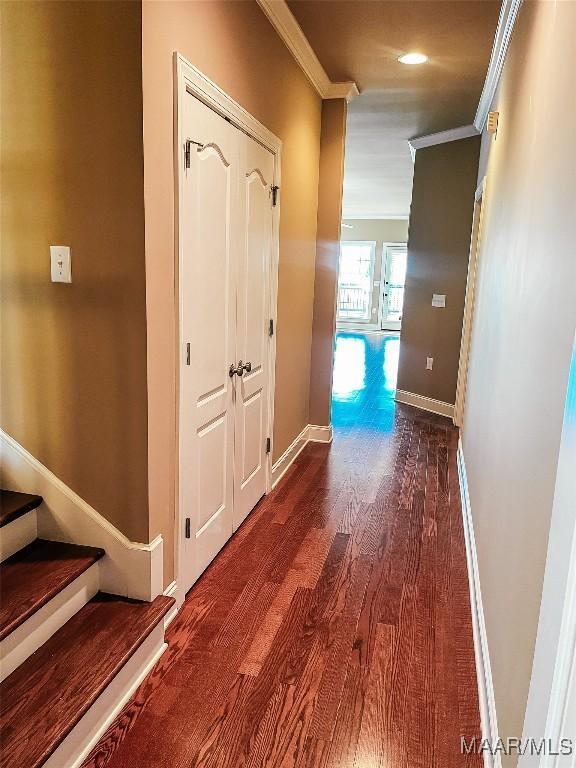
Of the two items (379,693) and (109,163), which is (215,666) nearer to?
(379,693)

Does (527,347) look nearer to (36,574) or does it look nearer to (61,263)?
(61,263)

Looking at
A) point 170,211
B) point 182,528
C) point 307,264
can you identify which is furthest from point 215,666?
point 307,264

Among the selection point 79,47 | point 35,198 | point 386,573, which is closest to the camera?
point 79,47

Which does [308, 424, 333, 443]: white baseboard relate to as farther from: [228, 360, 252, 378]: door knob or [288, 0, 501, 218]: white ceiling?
[288, 0, 501, 218]: white ceiling

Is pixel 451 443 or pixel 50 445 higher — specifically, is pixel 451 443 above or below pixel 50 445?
below

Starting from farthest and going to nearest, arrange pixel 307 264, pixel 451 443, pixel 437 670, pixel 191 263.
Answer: pixel 451 443
pixel 307 264
pixel 191 263
pixel 437 670

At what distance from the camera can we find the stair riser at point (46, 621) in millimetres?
1590

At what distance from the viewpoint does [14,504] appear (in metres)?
Result: 1.91

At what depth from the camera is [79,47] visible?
1.68 m

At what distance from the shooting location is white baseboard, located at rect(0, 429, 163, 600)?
6.36ft

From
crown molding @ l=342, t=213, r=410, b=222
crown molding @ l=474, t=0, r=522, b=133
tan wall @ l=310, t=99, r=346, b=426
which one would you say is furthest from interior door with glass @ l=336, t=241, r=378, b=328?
tan wall @ l=310, t=99, r=346, b=426

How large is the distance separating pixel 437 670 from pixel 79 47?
245cm

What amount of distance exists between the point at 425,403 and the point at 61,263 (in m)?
4.59

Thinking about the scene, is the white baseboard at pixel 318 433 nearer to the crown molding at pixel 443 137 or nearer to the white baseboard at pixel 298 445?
the white baseboard at pixel 298 445
